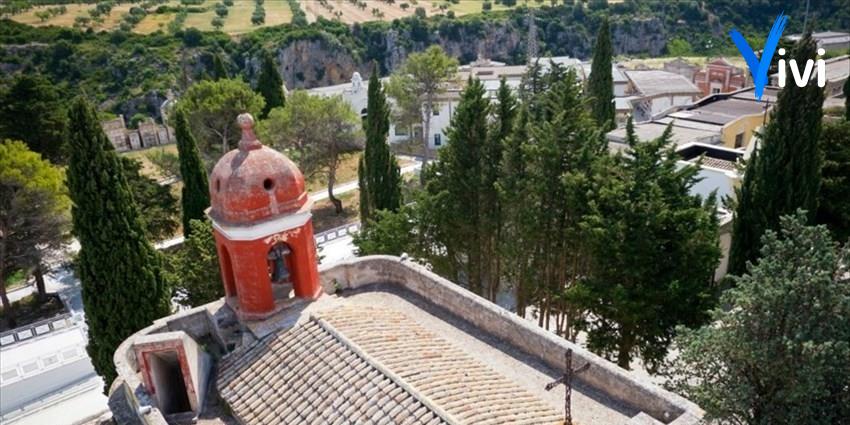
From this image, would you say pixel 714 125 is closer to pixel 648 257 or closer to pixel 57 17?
pixel 648 257

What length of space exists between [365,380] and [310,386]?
42.8 inches

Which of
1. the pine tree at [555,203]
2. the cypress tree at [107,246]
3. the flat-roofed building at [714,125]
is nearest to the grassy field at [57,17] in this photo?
the cypress tree at [107,246]

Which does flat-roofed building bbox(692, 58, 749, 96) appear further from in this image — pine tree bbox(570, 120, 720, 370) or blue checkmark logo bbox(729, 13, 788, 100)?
pine tree bbox(570, 120, 720, 370)

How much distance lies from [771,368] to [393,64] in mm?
89190

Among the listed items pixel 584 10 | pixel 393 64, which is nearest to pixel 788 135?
pixel 393 64

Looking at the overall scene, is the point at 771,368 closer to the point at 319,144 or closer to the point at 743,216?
the point at 743,216

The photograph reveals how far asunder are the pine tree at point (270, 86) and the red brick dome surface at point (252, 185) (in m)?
38.9

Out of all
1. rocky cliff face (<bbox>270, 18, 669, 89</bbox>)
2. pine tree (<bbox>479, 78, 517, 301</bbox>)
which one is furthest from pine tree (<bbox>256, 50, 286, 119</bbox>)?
rocky cliff face (<bbox>270, 18, 669, 89</bbox>)

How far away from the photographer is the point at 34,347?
26078 mm

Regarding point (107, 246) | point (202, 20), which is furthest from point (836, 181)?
point (202, 20)

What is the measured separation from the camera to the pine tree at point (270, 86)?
50125mm

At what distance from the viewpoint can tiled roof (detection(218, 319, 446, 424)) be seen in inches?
380

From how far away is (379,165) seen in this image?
30.9 metres
